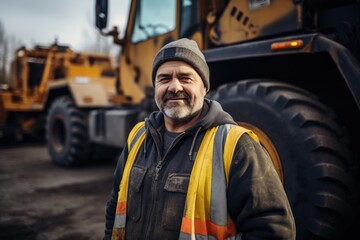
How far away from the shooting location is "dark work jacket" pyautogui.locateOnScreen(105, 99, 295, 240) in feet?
4.07

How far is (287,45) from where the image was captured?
92.8 inches

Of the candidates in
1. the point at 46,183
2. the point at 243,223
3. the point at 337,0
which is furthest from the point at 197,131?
the point at 46,183

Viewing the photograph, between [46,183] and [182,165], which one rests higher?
A: [182,165]

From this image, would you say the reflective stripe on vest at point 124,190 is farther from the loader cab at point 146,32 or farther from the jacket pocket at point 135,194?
the loader cab at point 146,32

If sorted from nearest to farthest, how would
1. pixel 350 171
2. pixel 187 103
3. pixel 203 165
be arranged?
pixel 203 165
pixel 187 103
pixel 350 171

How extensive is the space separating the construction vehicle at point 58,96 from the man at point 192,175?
171 inches

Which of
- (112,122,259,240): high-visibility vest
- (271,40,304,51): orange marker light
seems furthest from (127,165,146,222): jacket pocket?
(271,40,304,51): orange marker light

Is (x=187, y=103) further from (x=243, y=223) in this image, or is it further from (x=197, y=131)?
(x=243, y=223)

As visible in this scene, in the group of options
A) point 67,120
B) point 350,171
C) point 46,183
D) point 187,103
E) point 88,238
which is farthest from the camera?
point 67,120

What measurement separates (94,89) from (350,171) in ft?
18.4

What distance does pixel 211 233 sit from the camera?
4.31 feet

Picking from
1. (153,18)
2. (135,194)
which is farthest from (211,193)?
(153,18)

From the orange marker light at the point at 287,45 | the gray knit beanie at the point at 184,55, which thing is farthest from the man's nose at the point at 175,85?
the orange marker light at the point at 287,45

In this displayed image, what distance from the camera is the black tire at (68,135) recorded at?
6.07 meters
